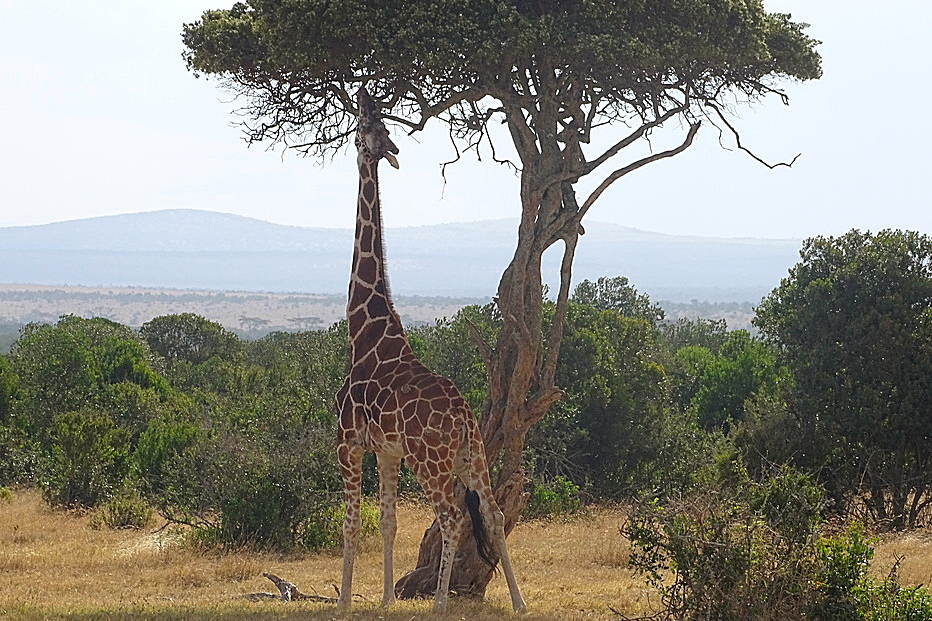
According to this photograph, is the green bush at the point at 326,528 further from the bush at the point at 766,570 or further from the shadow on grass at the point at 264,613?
the bush at the point at 766,570

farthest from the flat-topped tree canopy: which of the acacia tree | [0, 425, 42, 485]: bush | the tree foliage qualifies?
[0, 425, 42, 485]: bush

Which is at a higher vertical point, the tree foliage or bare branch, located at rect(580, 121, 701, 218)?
bare branch, located at rect(580, 121, 701, 218)

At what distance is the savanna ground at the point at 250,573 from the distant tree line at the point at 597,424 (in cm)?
78

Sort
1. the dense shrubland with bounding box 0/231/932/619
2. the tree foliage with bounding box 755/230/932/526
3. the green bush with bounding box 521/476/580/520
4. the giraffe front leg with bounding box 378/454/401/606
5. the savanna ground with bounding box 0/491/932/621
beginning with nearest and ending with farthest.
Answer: the dense shrubland with bounding box 0/231/932/619, the savanna ground with bounding box 0/491/932/621, the giraffe front leg with bounding box 378/454/401/606, the tree foliage with bounding box 755/230/932/526, the green bush with bounding box 521/476/580/520

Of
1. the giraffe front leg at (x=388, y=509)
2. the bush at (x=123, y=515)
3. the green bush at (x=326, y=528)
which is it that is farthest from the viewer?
the bush at (x=123, y=515)

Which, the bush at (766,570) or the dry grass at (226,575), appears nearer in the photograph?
the bush at (766,570)

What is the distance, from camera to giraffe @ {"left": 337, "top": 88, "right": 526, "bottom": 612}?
9438 mm

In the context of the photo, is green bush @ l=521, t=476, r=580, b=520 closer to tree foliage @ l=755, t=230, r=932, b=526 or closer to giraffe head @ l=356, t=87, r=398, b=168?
tree foliage @ l=755, t=230, r=932, b=526

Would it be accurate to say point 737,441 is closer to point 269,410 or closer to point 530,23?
point 269,410

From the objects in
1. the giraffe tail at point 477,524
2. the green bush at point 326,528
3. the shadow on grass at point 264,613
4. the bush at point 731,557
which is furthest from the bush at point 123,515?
the bush at point 731,557

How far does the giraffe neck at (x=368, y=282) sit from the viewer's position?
33.3 feet

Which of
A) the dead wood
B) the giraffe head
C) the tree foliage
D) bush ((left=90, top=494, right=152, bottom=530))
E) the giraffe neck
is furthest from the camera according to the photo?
bush ((left=90, top=494, right=152, bottom=530))

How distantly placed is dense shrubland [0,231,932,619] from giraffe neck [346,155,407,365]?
72.1 inches

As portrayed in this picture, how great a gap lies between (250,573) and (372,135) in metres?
5.14
